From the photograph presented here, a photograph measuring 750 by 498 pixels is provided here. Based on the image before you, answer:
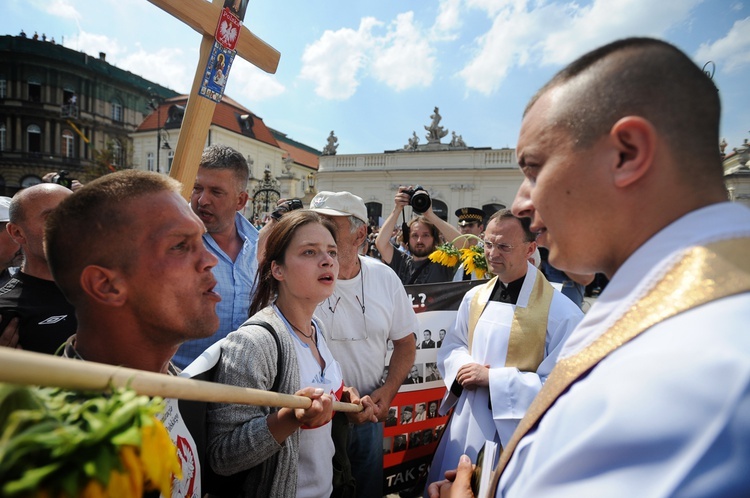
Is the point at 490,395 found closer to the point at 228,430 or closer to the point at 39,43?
the point at 228,430

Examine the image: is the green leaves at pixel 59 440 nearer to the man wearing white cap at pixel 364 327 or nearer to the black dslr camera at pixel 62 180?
the man wearing white cap at pixel 364 327

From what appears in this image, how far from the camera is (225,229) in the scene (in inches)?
120

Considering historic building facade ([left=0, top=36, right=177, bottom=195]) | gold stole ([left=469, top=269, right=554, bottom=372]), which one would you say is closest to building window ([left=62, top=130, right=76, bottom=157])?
historic building facade ([left=0, top=36, right=177, bottom=195])

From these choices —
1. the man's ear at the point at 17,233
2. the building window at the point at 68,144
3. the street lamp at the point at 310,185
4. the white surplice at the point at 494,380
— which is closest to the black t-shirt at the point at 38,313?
the man's ear at the point at 17,233

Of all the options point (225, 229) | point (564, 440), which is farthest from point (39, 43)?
point (564, 440)

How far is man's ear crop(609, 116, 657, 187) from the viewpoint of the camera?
0.93 metres

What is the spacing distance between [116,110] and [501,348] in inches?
2335

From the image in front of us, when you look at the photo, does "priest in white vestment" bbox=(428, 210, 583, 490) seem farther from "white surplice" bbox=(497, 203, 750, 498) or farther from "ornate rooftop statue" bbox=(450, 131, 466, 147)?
"ornate rooftop statue" bbox=(450, 131, 466, 147)

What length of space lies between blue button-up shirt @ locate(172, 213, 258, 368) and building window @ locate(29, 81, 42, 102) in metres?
55.8

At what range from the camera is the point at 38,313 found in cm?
201

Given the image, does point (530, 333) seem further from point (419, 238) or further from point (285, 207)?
point (285, 207)

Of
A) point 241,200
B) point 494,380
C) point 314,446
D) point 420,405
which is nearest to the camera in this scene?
point 314,446

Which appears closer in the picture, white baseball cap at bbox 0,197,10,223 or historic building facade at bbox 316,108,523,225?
white baseball cap at bbox 0,197,10,223

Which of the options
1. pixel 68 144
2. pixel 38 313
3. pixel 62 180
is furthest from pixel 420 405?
pixel 68 144
